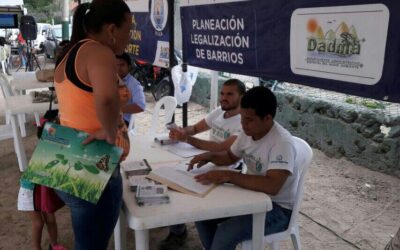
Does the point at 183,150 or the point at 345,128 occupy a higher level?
the point at 183,150

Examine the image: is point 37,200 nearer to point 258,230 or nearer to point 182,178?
point 182,178

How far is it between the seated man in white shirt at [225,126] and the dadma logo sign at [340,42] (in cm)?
48

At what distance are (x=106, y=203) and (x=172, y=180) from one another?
42cm

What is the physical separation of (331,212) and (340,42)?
177cm

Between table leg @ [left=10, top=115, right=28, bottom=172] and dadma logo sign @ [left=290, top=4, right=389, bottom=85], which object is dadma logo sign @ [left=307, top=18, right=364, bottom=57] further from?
table leg @ [left=10, top=115, right=28, bottom=172]

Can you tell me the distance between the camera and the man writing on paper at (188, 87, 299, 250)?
166 cm

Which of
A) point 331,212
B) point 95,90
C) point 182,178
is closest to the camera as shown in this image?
point 95,90

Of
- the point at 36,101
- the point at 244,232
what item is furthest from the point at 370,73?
the point at 36,101

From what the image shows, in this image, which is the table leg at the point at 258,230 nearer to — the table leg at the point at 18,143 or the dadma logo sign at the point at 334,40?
the dadma logo sign at the point at 334,40

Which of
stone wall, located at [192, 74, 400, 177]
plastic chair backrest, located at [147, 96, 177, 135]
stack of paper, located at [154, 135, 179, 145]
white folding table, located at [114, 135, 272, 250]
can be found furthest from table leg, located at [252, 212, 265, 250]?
stone wall, located at [192, 74, 400, 177]

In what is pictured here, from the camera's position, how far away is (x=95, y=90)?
115 centimetres

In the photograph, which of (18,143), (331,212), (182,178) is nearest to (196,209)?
(182,178)

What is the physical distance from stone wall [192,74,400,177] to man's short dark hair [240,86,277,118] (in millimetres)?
2430

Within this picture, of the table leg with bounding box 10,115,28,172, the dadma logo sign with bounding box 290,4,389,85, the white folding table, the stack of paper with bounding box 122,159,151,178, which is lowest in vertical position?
the table leg with bounding box 10,115,28,172
